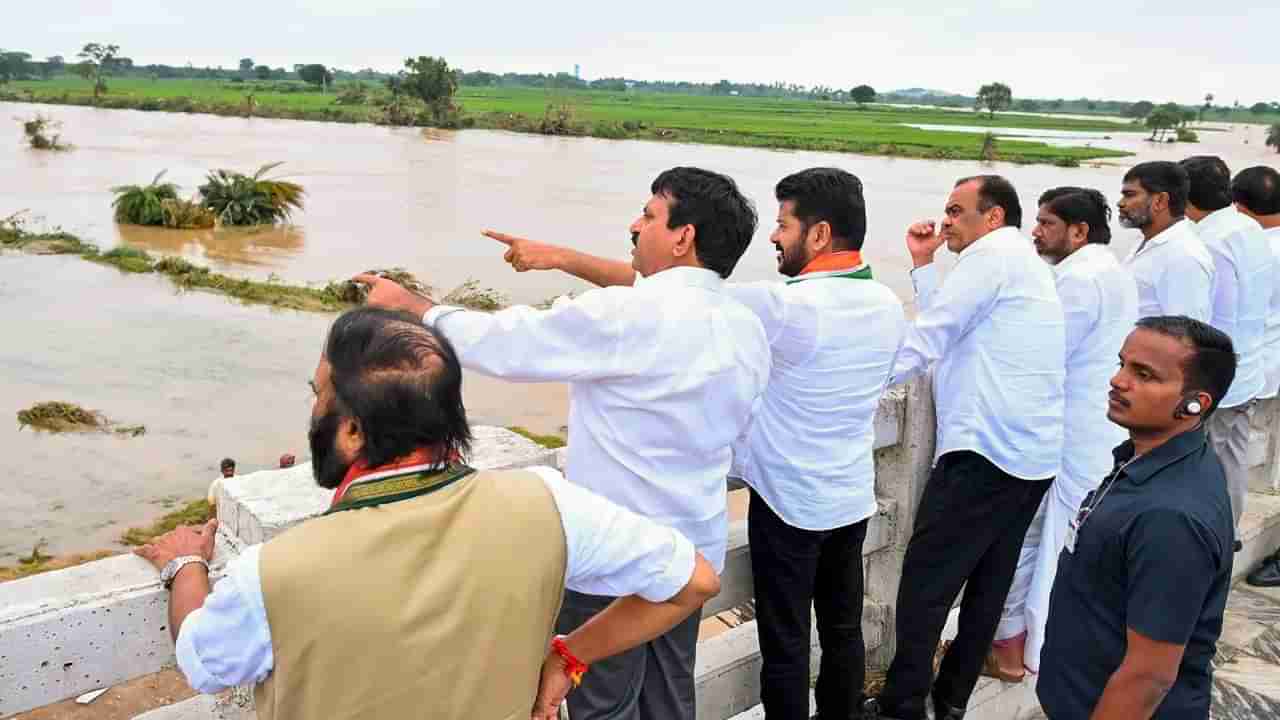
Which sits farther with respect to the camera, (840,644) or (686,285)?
(840,644)

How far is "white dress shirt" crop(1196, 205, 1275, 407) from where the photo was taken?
404cm

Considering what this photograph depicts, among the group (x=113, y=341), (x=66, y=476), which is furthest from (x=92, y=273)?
(x=66, y=476)

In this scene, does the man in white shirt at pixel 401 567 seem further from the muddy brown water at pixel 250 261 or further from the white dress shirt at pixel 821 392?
the muddy brown water at pixel 250 261

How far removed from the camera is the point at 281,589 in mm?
1261

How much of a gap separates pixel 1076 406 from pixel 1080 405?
1 centimetres

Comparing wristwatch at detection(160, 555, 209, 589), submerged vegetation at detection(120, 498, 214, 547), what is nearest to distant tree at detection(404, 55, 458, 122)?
submerged vegetation at detection(120, 498, 214, 547)

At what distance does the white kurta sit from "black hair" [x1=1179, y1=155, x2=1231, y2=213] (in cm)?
112

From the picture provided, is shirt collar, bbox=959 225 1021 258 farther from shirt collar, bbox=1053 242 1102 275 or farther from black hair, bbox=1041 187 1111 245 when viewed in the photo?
black hair, bbox=1041 187 1111 245

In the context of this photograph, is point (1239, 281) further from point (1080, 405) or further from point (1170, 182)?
point (1080, 405)

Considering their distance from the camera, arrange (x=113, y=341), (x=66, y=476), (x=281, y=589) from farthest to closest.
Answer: (x=113, y=341) → (x=66, y=476) → (x=281, y=589)

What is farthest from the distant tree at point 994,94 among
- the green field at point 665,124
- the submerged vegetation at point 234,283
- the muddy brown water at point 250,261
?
the submerged vegetation at point 234,283

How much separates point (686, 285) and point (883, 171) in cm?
3994

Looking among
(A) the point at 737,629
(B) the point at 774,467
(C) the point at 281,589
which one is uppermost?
(C) the point at 281,589

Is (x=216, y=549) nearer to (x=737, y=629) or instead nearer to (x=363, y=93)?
(x=737, y=629)
